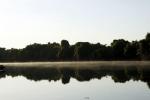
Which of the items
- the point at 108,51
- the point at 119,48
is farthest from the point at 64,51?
the point at 119,48

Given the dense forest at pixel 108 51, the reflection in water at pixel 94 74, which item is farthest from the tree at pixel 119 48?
the reflection in water at pixel 94 74

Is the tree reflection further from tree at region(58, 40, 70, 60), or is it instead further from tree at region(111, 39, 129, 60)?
tree at region(58, 40, 70, 60)

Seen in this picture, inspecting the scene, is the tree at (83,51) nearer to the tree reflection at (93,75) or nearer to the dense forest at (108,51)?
the dense forest at (108,51)

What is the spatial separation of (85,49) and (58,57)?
1644 cm

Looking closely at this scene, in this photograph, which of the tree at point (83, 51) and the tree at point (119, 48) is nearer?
the tree at point (119, 48)

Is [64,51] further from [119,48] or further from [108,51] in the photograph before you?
[119,48]

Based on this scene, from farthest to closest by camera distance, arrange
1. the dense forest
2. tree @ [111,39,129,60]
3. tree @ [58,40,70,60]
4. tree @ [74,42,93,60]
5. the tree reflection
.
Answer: tree @ [58,40,70,60] < tree @ [74,42,93,60] < tree @ [111,39,129,60] < the dense forest < the tree reflection

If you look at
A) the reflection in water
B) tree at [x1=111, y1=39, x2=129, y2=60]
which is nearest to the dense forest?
tree at [x1=111, y1=39, x2=129, y2=60]

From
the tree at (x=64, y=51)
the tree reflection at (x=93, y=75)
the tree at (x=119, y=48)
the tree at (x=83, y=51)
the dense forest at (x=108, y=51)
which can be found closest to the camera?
the tree reflection at (x=93, y=75)

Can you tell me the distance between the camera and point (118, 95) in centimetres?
3681

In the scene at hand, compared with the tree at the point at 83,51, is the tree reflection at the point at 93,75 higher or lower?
lower

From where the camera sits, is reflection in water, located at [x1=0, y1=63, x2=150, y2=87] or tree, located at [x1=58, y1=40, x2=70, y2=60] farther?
tree, located at [x1=58, y1=40, x2=70, y2=60]

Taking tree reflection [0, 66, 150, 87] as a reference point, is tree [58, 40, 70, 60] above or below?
above

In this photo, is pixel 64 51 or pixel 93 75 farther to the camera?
pixel 64 51
